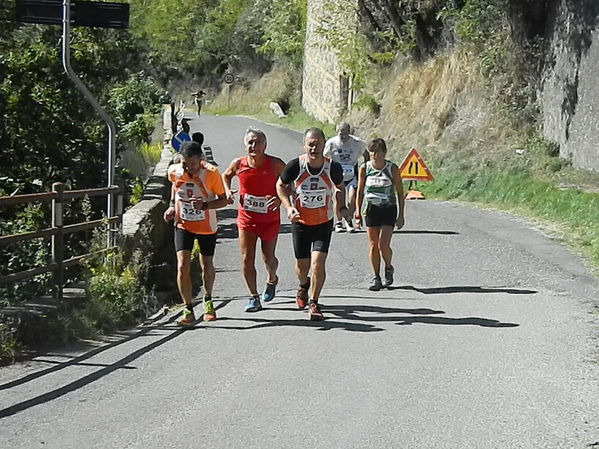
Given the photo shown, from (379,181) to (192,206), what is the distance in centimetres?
255

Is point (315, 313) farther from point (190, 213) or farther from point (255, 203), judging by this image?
point (190, 213)

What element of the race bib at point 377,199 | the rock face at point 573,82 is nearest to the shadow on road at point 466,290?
the race bib at point 377,199

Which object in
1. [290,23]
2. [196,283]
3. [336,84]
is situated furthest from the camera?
[290,23]

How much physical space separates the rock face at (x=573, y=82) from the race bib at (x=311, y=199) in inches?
401

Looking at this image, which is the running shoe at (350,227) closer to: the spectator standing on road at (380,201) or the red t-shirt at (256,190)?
the spectator standing on road at (380,201)

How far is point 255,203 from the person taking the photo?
9.97 meters

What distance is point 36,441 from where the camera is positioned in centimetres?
598

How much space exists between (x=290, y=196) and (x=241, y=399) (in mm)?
3161

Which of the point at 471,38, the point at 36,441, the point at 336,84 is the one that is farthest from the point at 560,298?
the point at 336,84

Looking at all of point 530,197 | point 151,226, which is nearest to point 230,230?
point 151,226

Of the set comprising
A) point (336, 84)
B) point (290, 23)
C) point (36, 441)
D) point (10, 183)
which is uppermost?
point (290, 23)

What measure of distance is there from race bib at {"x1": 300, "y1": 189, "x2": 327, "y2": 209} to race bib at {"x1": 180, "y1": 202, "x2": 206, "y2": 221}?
3.14 feet

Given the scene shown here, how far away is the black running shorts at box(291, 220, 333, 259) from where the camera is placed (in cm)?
976

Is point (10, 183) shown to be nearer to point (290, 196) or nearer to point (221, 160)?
point (290, 196)
